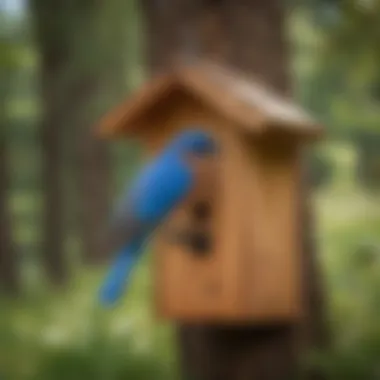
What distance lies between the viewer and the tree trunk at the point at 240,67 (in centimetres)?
342

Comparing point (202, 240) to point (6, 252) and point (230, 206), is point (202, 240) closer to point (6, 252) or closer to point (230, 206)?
point (230, 206)

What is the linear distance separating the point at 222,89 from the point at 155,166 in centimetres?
30

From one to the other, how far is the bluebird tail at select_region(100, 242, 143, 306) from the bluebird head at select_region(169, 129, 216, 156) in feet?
0.99

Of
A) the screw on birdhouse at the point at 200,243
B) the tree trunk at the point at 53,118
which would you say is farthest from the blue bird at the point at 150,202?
the tree trunk at the point at 53,118

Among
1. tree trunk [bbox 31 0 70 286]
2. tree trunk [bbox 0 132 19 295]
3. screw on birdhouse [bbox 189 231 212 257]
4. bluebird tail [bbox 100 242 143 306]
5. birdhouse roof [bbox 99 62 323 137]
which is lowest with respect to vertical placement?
bluebird tail [bbox 100 242 143 306]

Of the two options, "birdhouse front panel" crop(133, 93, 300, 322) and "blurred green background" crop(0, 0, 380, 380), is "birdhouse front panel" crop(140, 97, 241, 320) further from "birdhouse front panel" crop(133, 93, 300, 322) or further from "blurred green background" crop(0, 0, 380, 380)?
"blurred green background" crop(0, 0, 380, 380)

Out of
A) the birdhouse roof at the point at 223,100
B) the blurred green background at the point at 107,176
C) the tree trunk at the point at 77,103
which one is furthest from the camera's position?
the tree trunk at the point at 77,103

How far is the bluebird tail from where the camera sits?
3074 millimetres

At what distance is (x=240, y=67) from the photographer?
3.40m

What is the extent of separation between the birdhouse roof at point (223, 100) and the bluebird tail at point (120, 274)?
41 centimetres

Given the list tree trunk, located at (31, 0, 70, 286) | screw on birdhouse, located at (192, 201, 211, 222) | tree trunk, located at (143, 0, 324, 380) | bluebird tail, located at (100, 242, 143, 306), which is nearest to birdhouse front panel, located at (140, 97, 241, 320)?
screw on birdhouse, located at (192, 201, 211, 222)

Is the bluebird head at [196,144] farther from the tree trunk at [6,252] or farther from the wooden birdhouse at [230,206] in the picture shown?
the tree trunk at [6,252]

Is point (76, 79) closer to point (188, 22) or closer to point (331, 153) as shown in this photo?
point (331, 153)

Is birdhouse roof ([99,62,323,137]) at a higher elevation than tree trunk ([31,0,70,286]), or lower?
lower
